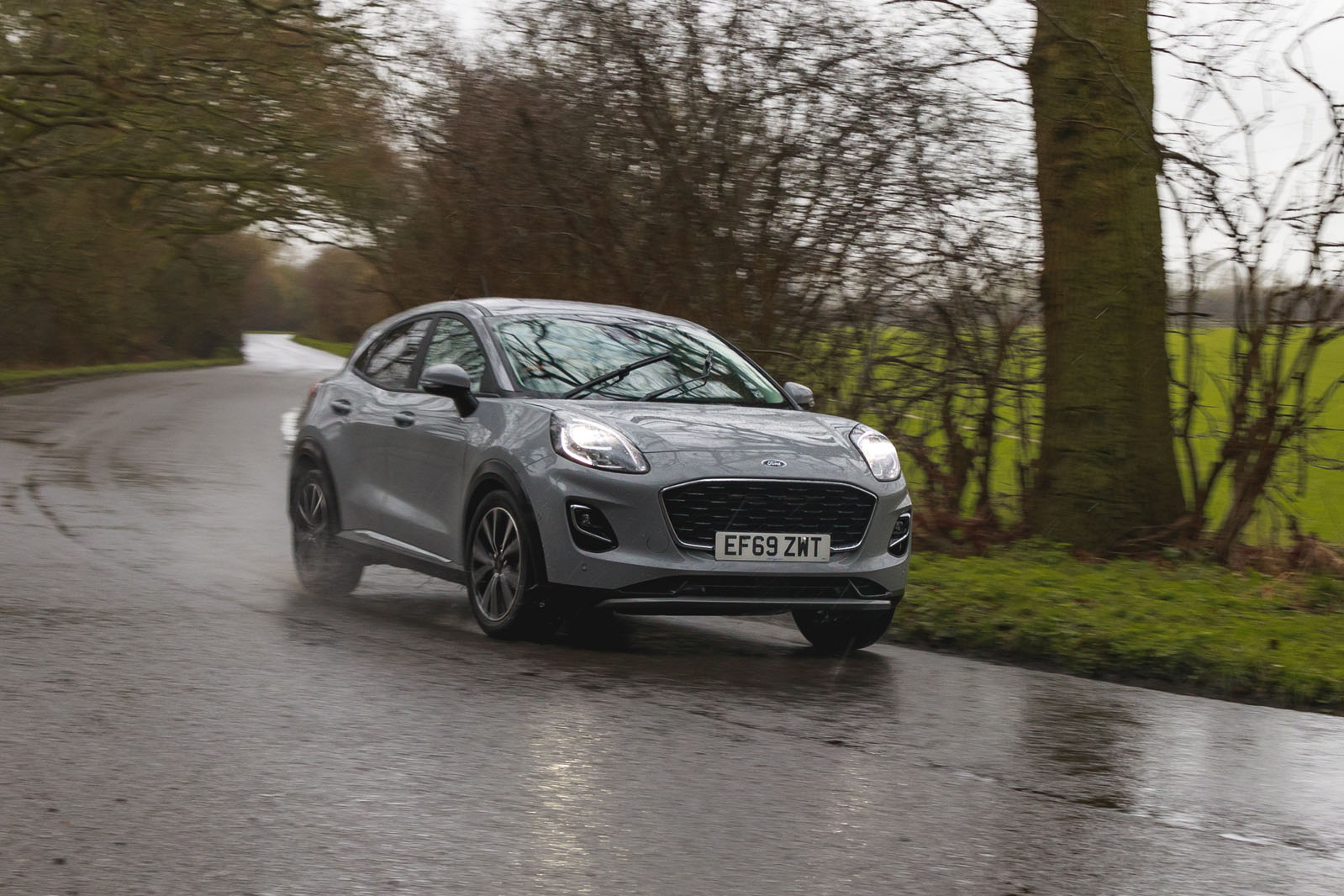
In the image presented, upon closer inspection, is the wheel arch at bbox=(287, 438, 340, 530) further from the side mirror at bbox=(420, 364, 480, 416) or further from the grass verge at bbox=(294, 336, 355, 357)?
the grass verge at bbox=(294, 336, 355, 357)

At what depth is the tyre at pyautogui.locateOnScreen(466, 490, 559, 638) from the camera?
754 cm

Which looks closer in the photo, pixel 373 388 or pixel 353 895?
pixel 353 895

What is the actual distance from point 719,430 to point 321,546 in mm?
3042

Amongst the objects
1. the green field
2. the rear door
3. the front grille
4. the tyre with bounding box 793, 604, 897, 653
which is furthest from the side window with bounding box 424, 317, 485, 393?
the green field

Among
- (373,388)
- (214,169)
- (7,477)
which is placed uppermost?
(214,169)

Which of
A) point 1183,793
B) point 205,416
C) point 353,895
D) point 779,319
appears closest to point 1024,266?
point 779,319

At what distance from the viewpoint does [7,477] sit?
50.5 ft

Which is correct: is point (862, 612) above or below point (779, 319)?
below

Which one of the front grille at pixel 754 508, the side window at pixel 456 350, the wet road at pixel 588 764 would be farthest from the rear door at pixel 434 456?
the front grille at pixel 754 508

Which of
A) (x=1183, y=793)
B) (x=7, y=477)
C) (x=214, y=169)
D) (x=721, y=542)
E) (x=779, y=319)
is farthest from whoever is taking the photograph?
(x=214, y=169)

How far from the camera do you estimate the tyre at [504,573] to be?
7535 mm

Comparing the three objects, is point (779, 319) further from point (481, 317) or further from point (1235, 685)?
point (1235, 685)

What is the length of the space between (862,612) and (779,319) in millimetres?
5971

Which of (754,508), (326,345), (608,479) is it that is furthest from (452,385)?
(326,345)
